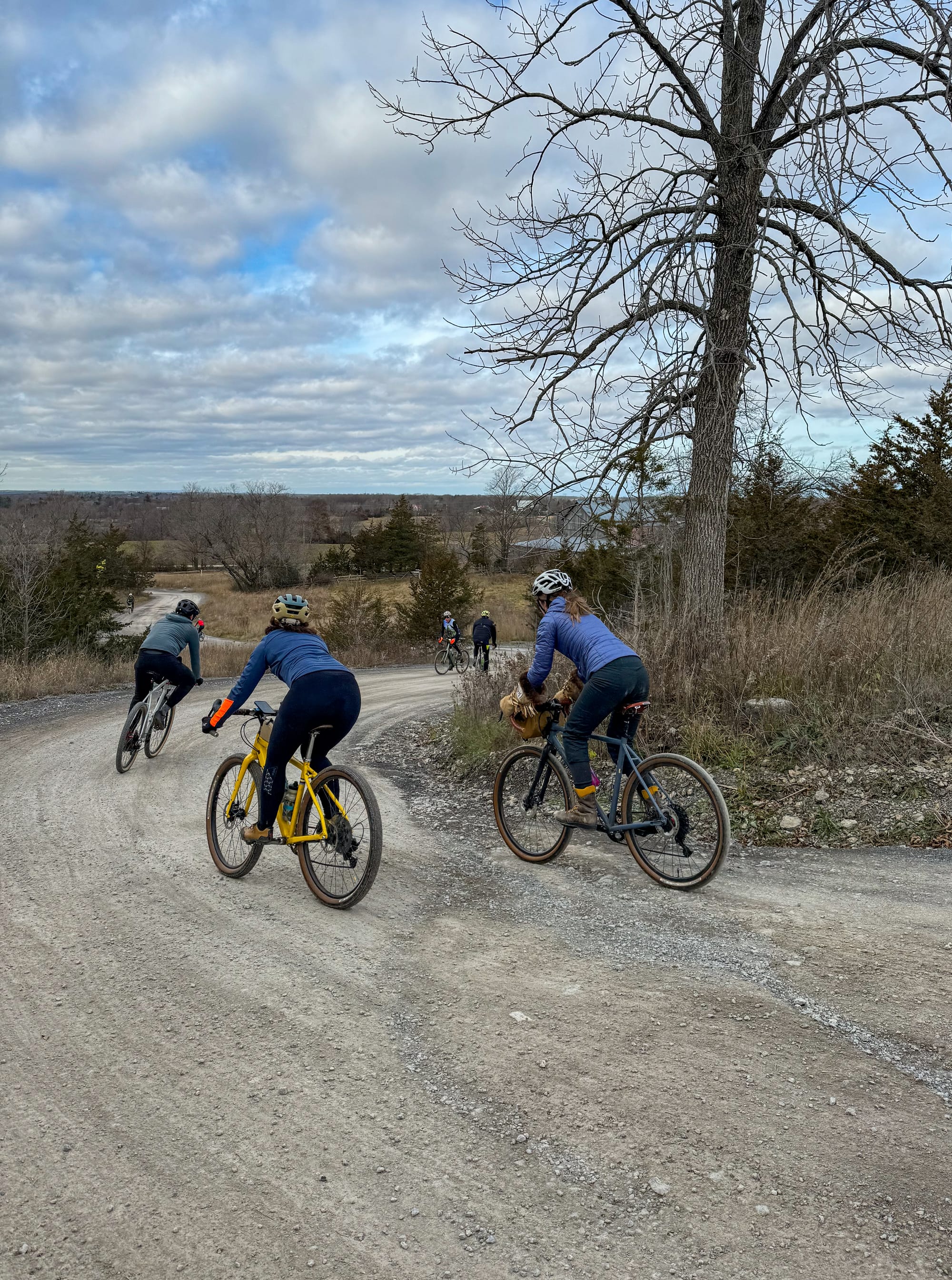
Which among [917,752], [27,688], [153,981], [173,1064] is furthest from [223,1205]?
[27,688]

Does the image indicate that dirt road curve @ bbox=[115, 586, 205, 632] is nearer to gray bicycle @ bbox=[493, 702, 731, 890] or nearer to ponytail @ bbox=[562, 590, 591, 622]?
gray bicycle @ bbox=[493, 702, 731, 890]

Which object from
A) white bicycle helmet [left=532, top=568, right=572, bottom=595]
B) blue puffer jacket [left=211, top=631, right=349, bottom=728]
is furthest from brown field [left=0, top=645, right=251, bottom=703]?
white bicycle helmet [left=532, top=568, right=572, bottom=595]

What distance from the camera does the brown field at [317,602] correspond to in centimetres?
4684

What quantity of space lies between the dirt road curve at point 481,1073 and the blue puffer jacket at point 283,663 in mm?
1276

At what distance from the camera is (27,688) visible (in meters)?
16.5

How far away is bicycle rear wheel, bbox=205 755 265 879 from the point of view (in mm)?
5652

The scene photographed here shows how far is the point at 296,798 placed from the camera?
17.4 feet

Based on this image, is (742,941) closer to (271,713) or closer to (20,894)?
(271,713)

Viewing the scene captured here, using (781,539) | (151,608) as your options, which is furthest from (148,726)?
(151,608)

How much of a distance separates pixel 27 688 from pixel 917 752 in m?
16.0

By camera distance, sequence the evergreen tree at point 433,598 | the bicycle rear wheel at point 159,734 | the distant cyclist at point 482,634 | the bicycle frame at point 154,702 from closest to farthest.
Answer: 1. the bicycle frame at point 154,702
2. the bicycle rear wheel at point 159,734
3. the distant cyclist at point 482,634
4. the evergreen tree at point 433,598

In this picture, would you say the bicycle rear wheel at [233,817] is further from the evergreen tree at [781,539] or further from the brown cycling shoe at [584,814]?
the evergreen tree at [781,539]

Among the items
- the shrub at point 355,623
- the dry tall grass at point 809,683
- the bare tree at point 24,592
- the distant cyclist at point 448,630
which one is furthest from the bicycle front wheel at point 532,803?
the shrub at point 355,623

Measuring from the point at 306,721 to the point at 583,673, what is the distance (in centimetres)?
191
